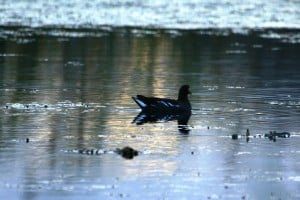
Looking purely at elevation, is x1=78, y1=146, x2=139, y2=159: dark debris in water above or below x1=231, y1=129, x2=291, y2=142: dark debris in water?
below

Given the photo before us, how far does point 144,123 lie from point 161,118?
106cm

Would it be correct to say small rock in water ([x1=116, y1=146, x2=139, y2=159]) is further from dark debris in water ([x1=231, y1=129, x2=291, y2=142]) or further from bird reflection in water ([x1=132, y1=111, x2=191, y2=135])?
A: bird reflection in water ([x1=132, y1=111, x2=191, y2=135])

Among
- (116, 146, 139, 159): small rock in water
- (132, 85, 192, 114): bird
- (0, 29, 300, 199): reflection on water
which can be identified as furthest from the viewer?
(132, 85, 192, 114): bird

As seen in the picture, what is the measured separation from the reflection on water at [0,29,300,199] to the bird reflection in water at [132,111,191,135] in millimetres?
55

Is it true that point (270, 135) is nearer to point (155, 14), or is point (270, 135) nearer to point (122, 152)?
point (122, 152)

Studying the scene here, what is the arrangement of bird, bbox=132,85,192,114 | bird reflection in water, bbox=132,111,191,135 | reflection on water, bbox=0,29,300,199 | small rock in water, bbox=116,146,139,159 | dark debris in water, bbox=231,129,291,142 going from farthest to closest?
bird, bbox=132,85,192,114
bird reflection in water, bbox=132,111,191,135
dark debris in water, bbox=231,129,291,142
small rock in water, bbox=116,146,139,159
reflection on water, bbox=0,29,300,199

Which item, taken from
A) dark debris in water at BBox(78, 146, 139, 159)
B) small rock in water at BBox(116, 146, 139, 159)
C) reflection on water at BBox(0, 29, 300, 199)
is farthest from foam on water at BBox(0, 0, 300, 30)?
small rock in water at BBox(116, 146, 139, 159)

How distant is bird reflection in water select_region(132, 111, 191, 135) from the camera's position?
2227 centimetres

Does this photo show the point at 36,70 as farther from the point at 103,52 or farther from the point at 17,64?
the point at 103,52

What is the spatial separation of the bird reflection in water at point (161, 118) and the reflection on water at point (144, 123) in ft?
0.18

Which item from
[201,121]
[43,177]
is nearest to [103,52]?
[201,121]

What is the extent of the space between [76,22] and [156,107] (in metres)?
34.7

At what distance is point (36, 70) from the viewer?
3394 centimetres

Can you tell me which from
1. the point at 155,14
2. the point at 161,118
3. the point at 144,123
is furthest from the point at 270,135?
the point at 155,14
